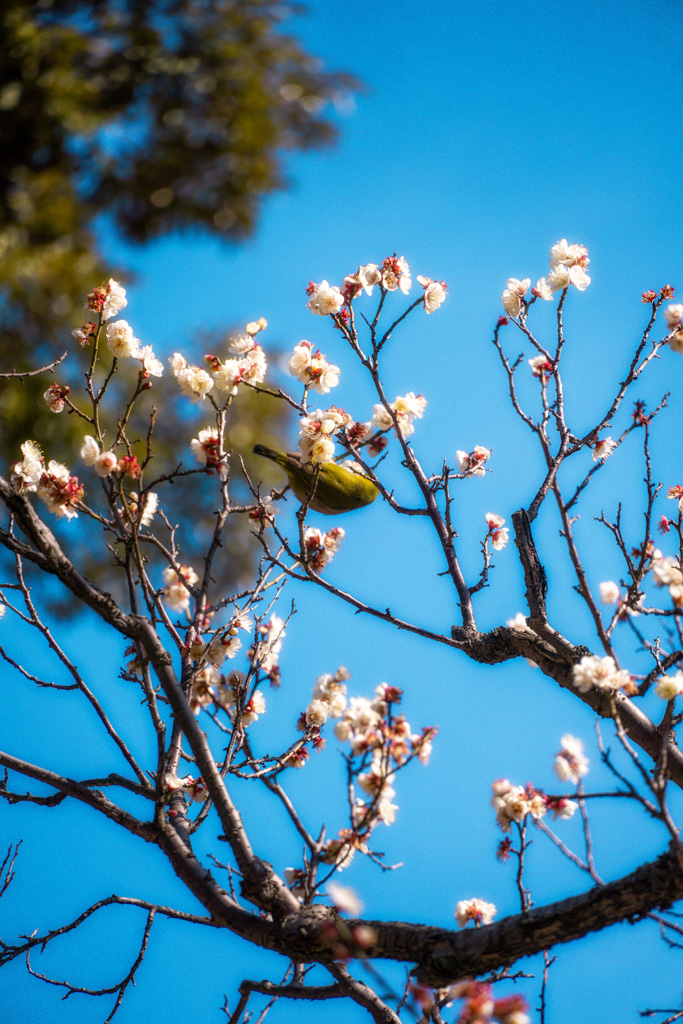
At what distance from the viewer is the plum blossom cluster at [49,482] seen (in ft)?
A: 6.31

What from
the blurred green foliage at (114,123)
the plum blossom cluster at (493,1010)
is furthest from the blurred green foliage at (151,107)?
the plum blossom cluster at (493,1010)

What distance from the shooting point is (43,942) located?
5.74ft

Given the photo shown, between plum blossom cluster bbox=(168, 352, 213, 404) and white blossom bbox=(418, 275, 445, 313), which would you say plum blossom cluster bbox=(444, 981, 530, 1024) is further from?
white blossom bbox=(418, 275, 445, 313)

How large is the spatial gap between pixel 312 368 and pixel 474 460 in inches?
31.1

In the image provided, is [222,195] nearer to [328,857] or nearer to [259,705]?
[259,705]

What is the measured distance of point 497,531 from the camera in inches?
102

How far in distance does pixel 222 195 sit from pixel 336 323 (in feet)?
9.80

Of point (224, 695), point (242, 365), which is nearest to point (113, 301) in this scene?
point (242, 365)

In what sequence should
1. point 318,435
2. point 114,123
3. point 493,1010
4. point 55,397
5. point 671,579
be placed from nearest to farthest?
1. point 493,1010
2. point 671,579
3. point 55,397
4. point 318,435
5. point 114,123

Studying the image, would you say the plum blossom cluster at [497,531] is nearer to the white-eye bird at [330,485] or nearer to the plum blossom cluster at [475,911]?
the white-eye bird at [330,485]

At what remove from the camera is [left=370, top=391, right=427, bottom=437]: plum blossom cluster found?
2.48 metres

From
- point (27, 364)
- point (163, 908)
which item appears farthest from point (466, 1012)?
point (27, 364)

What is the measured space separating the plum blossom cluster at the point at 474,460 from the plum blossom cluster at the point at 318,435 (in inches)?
25.6

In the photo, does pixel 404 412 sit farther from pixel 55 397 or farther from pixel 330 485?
pixel 55 397
